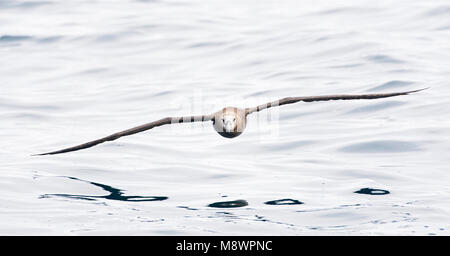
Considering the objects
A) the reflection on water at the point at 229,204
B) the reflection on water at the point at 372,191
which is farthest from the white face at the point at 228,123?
the reflection on water at the point at 372,191

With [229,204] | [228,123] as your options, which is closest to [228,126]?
[228,123]

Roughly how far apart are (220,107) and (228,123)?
20.1 feet

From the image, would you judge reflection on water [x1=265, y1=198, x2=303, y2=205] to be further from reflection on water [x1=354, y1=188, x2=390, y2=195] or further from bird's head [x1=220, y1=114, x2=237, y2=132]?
bird's head [x1=220, y1=114, x2=237, y2=132]

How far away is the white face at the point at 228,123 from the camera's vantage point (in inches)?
587

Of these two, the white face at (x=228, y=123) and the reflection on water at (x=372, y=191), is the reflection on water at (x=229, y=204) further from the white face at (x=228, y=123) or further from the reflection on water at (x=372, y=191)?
the reflection on water at (x=372, y=191)

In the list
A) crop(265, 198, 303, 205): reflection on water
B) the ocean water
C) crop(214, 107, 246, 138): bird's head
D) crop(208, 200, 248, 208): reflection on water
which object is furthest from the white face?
crop(265, 198, 303, 205): reflection on water

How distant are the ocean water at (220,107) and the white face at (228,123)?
98 cm

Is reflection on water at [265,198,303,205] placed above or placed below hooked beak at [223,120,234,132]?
below

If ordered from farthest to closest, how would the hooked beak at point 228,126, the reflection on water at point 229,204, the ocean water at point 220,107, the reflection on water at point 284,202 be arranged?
the hooked beak at point 228,126, the reflection on water at point 284,202, the reflection on water at point 229,204, the ocean water at point 220,107

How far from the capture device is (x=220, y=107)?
21047 mm

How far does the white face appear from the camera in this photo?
14922 mm

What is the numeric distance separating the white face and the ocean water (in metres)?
0.98

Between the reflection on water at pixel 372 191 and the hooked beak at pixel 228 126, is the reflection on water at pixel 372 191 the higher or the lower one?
the lower one

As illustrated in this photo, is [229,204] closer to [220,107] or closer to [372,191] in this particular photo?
[372,191]
